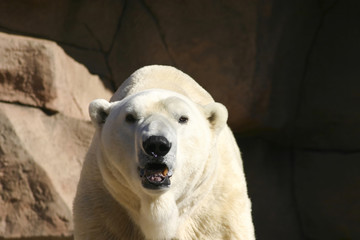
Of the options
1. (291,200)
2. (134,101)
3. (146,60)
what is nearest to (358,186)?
(291,200)

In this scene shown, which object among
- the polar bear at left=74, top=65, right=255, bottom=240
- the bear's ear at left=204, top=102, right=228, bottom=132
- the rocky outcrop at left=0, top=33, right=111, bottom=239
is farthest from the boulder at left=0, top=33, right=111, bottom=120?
the bear's ear at left=204, top=102, right=228, bottom=132

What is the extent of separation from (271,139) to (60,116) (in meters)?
1.91

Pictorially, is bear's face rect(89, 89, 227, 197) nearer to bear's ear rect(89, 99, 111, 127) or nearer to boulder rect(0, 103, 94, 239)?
bear's ear rect(89, 99, 111, 127)

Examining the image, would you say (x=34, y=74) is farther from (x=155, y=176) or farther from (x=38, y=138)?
(x=155, y=176)

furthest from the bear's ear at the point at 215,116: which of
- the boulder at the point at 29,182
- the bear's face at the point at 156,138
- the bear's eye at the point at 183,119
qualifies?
the boulder at the point at 29,182

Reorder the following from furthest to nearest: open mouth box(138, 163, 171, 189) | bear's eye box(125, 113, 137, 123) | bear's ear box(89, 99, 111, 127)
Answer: bear's ear box(89, 99, 111, 127)
bear's eye box(125, 113, 137, 123)
open mouth box(138, 163, 171, 189)

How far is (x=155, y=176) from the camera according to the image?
2.85 metres

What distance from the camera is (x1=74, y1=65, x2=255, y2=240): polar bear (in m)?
2.85

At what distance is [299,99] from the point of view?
5.98m

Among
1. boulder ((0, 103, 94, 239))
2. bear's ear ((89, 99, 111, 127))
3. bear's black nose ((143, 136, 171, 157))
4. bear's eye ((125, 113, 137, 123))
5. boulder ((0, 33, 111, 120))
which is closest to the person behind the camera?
bear's black nose ((143, 136, 171, 157))

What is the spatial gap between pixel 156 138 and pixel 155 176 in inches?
7.8

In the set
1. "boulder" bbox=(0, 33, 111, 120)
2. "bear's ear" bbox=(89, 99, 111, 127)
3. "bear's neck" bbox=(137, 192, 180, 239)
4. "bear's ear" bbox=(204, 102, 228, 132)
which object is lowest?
"boulder" bbox=(0, 33, 111, 120)

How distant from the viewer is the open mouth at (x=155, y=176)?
2828 mm

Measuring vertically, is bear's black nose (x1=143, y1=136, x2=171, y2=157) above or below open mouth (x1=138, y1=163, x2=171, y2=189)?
above
